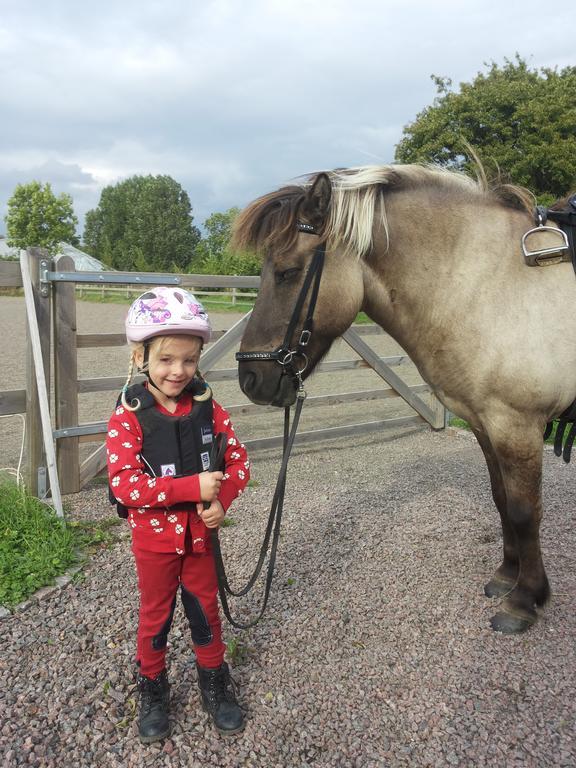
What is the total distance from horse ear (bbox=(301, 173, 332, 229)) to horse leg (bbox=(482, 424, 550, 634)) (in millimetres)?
1301

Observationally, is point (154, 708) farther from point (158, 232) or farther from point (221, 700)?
point (158, 232)

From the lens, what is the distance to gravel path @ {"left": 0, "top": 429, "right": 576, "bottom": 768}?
6.39 feet

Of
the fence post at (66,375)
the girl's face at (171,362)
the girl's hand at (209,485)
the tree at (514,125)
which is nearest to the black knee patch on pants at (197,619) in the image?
the girl's hand at (209,485)

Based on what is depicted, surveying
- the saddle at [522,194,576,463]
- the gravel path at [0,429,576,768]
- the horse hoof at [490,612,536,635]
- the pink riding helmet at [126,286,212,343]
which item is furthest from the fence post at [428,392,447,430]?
the pink riding helmet at [126,286,212,343]

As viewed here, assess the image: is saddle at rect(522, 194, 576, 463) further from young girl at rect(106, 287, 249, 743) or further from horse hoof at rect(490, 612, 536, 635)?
horse hoof at rect(490, 612, 536, 635)

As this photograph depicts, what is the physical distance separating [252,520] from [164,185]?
199ft

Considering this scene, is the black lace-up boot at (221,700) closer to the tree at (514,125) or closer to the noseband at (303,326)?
the noseband at (303,326)

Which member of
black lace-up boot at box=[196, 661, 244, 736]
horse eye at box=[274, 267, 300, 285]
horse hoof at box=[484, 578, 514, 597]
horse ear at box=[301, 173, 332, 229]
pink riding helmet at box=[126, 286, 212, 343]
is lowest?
horse hoof at box=[484, 578, 514, 597]

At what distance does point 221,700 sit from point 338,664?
64 cm

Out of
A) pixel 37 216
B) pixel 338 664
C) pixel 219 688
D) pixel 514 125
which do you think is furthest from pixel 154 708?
pixel 37 216

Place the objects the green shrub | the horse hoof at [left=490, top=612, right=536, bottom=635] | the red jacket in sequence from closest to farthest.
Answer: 1. the red jacket
2. the horse hoof at [left=490, top=612, right=536, bottom=635]
3. the green shrub

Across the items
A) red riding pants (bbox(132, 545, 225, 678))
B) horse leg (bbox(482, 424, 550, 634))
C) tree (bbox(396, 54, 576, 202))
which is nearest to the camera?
red riding pants (bbox(132, 545, 225, 678))

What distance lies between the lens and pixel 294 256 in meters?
2.26

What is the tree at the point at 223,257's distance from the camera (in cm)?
257
